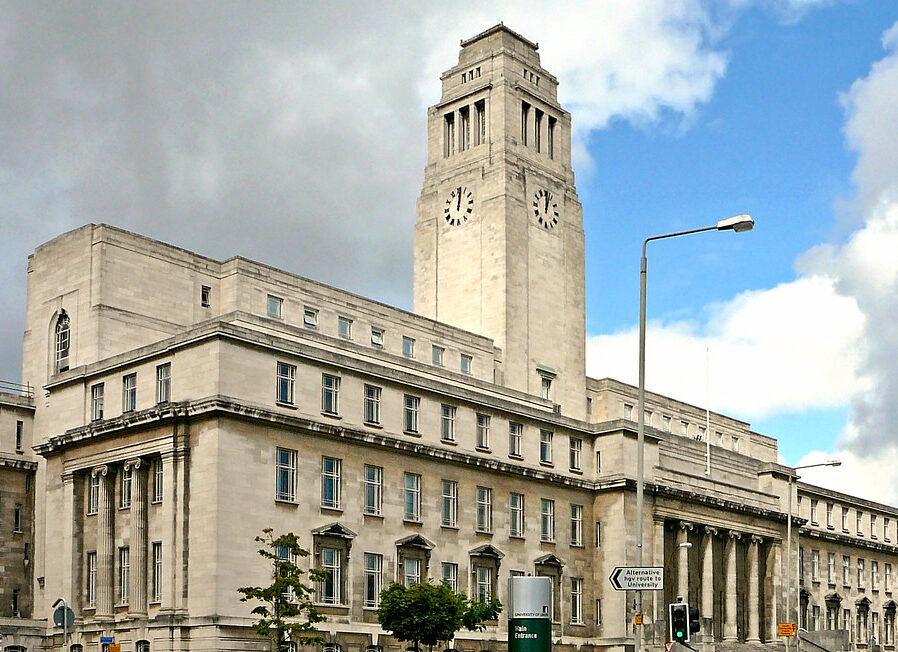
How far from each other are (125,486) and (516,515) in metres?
24.2

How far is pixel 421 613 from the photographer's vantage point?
6391 centimetres

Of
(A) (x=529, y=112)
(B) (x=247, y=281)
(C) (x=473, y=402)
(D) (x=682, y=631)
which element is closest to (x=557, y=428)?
(C) (x=473, y=402)

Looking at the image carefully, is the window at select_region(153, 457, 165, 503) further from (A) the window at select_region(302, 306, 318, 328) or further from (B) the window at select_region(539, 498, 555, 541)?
(B) the window at select_region(539, 498, 555, 541)

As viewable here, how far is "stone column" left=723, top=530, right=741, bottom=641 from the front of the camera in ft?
305

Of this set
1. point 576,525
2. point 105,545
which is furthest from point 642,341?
point 576,525

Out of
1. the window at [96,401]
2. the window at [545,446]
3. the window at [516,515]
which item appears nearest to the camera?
the window at [96,401]

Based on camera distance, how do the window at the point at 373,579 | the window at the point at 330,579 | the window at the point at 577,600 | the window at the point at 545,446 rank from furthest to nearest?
the window at the point at 577,600, the window at the point at 545,446, the window at the point at 373,579, the window at the point at 330,579

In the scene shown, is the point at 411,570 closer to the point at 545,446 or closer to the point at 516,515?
the point at 516,515

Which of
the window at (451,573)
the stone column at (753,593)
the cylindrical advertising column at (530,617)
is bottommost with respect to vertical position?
the stone column at (753,593)

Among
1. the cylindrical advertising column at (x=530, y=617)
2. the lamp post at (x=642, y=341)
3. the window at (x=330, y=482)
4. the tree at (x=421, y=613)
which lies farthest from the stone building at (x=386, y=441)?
the lamp post at (x=642, y=341)

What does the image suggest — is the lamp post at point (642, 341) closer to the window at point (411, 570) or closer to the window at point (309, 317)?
the window at point (411, 570)

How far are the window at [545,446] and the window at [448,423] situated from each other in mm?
8405

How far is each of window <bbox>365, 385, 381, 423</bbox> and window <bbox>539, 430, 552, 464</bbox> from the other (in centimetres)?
1491

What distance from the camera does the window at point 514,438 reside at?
262ft
